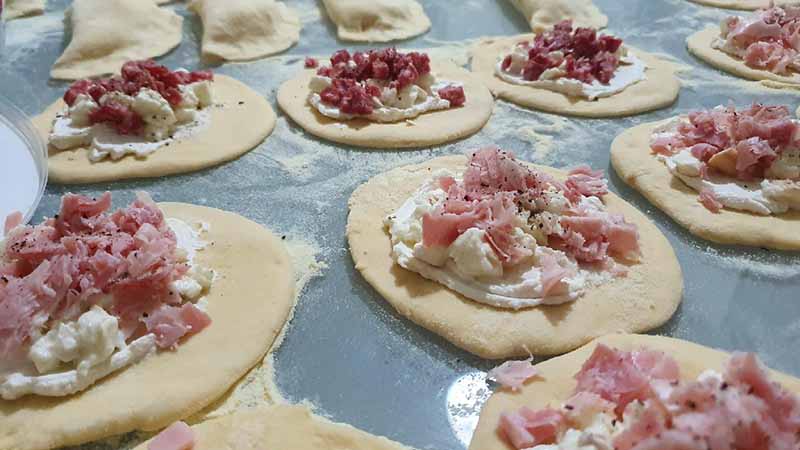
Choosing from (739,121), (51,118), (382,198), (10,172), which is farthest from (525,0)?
(10,172)

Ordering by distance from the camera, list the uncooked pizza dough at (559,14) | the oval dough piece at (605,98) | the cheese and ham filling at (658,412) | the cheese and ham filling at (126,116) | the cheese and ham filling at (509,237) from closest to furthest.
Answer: the cheese and ham filling at (658,412)
the cheese and ham filling at (509,237)
the cheese and ham filling at (126,116)
the oval dough piece at (605,98)
the uncooked pizza dough at (559,14)

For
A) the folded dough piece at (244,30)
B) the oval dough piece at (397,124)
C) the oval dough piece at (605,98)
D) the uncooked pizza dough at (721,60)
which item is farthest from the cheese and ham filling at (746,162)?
the folded dough piece at (244,30)

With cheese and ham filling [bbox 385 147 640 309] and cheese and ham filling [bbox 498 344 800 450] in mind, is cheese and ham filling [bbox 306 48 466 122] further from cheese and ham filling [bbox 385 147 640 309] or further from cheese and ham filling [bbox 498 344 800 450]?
cheese and ham filling [bbox 498 344 800 450]

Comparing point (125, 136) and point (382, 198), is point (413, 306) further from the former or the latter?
point (125, 136)

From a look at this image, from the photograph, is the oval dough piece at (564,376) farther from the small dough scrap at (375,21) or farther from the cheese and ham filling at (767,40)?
the small dough scrap at (375,21)

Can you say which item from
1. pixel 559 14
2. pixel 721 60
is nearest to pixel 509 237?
pixel 721 60

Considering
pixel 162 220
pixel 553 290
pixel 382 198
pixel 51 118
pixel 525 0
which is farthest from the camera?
pixel 525 0
